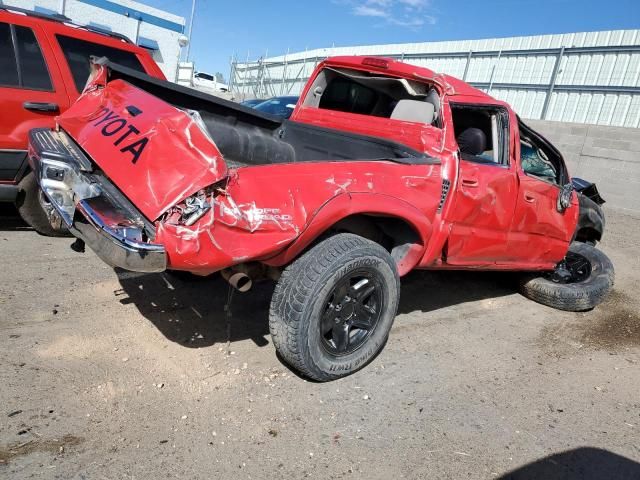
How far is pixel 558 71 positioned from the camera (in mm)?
13633

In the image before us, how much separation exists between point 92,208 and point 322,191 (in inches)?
46.4

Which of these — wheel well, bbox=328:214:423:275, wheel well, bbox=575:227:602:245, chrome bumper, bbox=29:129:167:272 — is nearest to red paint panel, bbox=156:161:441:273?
chrome bumper, bbox=29:129:167:272

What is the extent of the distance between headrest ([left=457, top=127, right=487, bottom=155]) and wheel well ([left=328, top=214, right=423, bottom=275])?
0.92 meters

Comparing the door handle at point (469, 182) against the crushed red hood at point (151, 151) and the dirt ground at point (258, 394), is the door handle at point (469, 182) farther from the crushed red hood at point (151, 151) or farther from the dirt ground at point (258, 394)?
the crushed red hood at point (151, 151)

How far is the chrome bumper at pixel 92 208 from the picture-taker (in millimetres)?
2242

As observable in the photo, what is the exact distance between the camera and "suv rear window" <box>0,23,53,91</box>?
14.3 feet

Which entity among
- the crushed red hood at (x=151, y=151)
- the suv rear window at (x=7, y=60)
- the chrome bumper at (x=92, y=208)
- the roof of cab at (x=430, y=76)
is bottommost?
the chrome bumper at (x=92, y=208)

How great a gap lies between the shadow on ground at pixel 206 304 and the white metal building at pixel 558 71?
34.4ft

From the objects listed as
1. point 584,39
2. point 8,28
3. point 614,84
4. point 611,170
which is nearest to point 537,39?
point 584,39

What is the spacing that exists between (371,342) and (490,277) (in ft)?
10.6

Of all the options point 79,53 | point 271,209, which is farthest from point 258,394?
point 79,53

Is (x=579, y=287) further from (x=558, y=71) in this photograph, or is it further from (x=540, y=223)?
(x=558, y=71)

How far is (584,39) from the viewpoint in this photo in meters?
14.0

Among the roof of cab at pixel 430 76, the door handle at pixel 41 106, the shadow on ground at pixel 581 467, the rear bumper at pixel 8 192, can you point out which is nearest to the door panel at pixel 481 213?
the roof of cab at pixel 430 76
